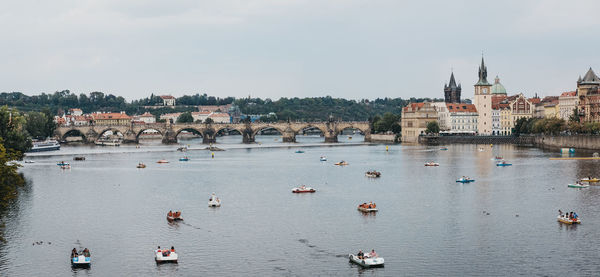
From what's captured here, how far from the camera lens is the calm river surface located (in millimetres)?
49469

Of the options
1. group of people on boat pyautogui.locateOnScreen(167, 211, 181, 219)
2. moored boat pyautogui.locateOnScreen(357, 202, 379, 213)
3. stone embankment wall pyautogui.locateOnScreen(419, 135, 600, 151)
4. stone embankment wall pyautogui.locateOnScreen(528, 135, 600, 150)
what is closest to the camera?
group of people on boat pyautogui.locateOnScreen(167, 211, 181, 219)

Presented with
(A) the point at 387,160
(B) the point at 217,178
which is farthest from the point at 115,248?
(A) the point at 387,160

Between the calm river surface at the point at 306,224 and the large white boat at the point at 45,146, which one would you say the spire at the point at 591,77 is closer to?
the calm river surface at the point at 306,224

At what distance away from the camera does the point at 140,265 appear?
49.9m

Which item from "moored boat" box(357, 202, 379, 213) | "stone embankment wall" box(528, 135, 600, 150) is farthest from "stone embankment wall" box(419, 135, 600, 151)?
"moored boat" box(357, 202, 379, 213)

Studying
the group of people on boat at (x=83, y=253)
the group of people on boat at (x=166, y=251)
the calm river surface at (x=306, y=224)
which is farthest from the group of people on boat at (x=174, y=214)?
the group of people on boat at (x=83, y=253)

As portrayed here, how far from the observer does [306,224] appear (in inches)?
2518

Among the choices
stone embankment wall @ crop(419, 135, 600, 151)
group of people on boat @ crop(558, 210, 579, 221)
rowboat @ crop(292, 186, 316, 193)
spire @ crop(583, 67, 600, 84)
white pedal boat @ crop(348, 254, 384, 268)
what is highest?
spire @ crop(583, 67, 600, 84)

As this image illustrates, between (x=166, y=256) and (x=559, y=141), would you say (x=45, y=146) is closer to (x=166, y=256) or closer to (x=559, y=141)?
(x=559, y=141)

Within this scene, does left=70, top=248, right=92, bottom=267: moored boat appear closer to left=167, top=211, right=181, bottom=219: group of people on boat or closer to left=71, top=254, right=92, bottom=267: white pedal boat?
left=71, top=254, right=92, bottom=267: white pedal boat

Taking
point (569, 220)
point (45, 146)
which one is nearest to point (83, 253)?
point (569, 220)

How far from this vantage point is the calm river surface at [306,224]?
162 ft

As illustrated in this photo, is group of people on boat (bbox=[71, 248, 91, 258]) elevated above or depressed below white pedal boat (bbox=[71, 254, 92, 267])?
above

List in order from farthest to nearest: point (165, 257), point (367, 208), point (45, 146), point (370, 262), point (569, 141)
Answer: point (45, 146), point (569, 141), point (367, 208), point (165, 257), point (370, 262)
